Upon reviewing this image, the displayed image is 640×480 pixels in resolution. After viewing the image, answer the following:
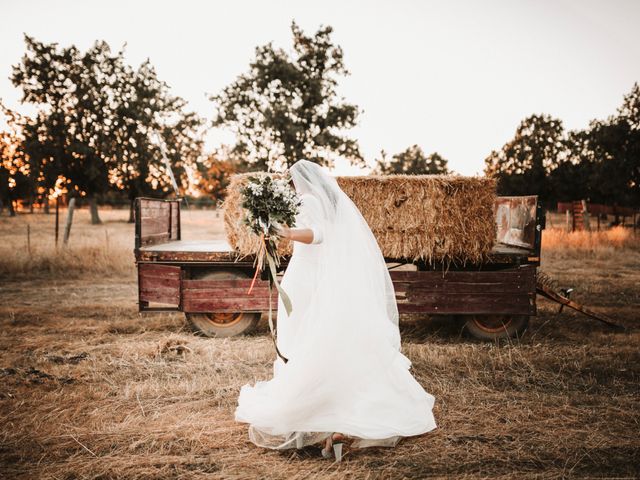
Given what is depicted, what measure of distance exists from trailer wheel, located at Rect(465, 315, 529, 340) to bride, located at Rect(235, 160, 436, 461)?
3294 millimetres

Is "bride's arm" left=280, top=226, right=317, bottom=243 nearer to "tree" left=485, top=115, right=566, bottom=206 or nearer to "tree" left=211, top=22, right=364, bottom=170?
"tree" left=211, top=22, right=364, bottom=170

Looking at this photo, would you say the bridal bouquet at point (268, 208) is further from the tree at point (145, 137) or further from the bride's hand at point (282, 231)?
the tree at point (145, 137)

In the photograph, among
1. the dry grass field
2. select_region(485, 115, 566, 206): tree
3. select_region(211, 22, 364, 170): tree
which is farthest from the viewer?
select_region(485, 115, 566, 206): tree

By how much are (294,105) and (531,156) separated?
1629 inches

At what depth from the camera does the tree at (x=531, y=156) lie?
55500mm

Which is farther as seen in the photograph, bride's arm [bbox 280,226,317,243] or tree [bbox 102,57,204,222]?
tree [bbox 102,57,204,222]

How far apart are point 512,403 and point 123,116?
34723mm

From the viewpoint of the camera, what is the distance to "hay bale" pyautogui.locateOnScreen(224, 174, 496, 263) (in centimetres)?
649

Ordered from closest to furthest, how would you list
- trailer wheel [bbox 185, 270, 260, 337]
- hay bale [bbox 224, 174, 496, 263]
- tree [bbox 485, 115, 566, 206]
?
hay bale [bbox 224, 174, 496, 263] → trailer wheel [bbox 185, 270, 260, 337] → tree [bbox 485, 115, 566, 206]

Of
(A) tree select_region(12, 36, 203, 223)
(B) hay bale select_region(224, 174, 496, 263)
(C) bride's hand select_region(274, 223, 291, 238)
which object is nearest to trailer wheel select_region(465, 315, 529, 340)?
(B) hay bale select_region(224, 174, 496, 263)

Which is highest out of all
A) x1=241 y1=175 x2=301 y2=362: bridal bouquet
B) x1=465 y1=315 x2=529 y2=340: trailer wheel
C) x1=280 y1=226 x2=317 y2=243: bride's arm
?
x1=241 y1=175 x2=301 y2=362: bridal bouquet

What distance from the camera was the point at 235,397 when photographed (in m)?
4.66

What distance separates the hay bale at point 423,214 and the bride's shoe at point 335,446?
11.1ft

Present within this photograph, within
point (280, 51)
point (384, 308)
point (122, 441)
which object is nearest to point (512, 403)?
point (384, 308)
